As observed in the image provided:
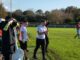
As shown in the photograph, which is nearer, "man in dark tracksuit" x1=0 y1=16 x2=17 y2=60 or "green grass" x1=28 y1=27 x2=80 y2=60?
"man in dark tracksuit" x1=0 y1=16 x2=17 y2=60

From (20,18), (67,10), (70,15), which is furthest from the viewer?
(67,10)

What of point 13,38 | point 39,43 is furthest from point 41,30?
point 13,38

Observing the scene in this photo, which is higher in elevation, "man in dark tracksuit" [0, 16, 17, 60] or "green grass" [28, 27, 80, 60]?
"man in dark tracksuit" [0, 16, 17, 60]

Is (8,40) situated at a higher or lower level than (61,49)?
higher

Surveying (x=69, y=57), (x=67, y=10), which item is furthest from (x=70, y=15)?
(x=69, y=57)

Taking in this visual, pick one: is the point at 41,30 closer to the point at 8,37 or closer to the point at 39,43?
the point at 39,43

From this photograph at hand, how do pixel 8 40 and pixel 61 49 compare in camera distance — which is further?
pixel 61 49

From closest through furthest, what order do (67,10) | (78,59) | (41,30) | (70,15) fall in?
(41,30) < (78,59) < (70,15) < (67,10)

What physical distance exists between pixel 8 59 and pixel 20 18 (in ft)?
11.2

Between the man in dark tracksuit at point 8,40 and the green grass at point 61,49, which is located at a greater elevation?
the man in dark tracksuit at point 8,40

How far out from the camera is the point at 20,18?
15664 millimetres

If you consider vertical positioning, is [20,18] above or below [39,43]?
above

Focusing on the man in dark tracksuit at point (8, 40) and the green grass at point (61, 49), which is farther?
the green grass at point (61, 49)

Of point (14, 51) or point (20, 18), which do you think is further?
point (20, 18)
